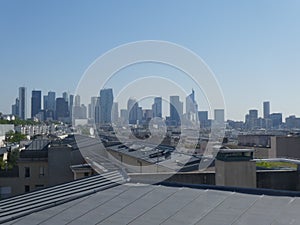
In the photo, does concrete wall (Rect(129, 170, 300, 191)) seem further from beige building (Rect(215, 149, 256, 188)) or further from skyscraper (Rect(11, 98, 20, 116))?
skyscraper (Rect(11, 98, 20, 116))

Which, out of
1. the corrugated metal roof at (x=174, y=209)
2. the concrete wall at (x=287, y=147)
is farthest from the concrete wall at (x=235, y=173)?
the concrete wall at (x=287, y=147)

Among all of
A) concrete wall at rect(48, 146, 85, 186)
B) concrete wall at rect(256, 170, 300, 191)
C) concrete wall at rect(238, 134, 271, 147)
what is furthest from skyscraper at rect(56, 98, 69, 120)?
Answer: concrete wall at rect(256, 170, 300, 191)

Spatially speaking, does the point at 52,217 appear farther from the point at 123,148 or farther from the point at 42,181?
the point at 123,148

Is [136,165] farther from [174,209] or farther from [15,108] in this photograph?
[15,108]

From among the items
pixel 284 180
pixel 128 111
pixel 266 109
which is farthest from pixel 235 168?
pixel 266 109

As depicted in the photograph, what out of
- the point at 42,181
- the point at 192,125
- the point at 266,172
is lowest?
the point at 42,181

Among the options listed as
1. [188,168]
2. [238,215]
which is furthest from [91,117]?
[238,215]

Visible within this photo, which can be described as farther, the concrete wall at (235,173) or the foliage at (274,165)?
the foliage at (274,165)

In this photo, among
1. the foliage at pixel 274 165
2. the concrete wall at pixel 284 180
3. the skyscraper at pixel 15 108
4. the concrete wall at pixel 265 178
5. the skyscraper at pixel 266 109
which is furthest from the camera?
the skyscraper at pixel 15 108

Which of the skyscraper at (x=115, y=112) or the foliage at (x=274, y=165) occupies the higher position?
the skyscraper at (x=115, y=112)

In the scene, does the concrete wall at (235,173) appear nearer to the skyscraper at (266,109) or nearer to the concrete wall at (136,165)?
the concrete wall at (136,165)

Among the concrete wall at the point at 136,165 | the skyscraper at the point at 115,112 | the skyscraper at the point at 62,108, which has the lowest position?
the concrete wall at the point at 136,165
